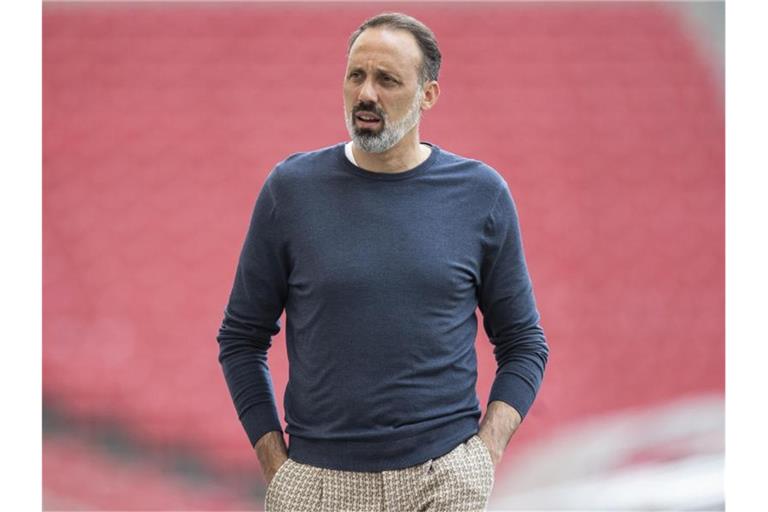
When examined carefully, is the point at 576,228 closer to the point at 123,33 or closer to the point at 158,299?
the point at 158,299

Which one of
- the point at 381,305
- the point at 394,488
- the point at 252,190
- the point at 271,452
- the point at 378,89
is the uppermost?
the point at 252,190

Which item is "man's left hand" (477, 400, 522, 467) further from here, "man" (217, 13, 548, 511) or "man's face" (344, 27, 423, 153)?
"man's face" (344, 27, 423, 153)

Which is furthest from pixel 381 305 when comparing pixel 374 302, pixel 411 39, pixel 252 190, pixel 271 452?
pixel 252 190

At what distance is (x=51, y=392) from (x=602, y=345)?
1.98 m

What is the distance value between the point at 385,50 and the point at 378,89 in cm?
7

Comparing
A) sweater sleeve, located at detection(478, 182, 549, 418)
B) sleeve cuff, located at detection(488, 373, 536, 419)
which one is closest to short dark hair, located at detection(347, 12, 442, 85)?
sweater sleeve, located at detection(478, 182, 549, 418)

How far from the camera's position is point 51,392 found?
3.85 m

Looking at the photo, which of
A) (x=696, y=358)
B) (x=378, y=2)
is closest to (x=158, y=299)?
(x=378, y=2)

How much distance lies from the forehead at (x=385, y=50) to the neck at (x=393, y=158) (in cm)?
13

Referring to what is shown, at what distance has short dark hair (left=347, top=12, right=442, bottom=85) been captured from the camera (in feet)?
6.24

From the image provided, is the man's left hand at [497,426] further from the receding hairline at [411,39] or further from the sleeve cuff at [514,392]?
the receding hairline at [411,39]

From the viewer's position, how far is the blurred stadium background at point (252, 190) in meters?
3.85

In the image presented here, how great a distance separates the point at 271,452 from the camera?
1.92 metres

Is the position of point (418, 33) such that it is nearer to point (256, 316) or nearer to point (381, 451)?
point (256, 316)
